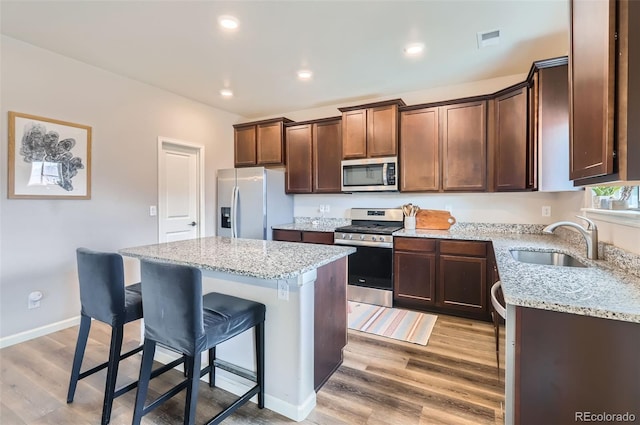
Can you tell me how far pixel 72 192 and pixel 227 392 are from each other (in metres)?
A: 2.59

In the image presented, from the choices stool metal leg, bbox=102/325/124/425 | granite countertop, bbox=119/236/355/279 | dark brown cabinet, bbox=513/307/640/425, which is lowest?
stool metal leg, bbox=102/325/124/425

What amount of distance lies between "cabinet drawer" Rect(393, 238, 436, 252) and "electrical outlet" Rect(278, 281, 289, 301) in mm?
1992

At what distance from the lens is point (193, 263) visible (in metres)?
1.74

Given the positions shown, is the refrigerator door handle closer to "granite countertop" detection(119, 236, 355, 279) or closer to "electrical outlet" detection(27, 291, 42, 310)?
"granite countertop" detection(119, 236, 355, 279)

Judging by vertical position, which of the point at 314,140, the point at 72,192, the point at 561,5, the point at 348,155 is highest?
the point at 561,5

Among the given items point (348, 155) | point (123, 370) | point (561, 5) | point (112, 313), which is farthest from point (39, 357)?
point (561, 5)

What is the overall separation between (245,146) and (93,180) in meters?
2.16

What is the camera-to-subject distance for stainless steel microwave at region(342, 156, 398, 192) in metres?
3.71

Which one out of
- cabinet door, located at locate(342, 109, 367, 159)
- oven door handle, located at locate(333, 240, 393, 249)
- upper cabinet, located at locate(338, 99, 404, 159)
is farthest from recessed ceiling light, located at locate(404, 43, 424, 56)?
oven door handle, located at locate(333, 240, 393, 249)

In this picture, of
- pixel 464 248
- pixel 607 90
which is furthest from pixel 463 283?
pixel 607 90

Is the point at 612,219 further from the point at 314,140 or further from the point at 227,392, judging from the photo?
the point at 314,140

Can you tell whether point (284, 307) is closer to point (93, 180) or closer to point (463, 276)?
point (463, 276)

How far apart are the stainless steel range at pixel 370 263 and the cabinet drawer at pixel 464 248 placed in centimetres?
58

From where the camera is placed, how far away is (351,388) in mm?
2025
